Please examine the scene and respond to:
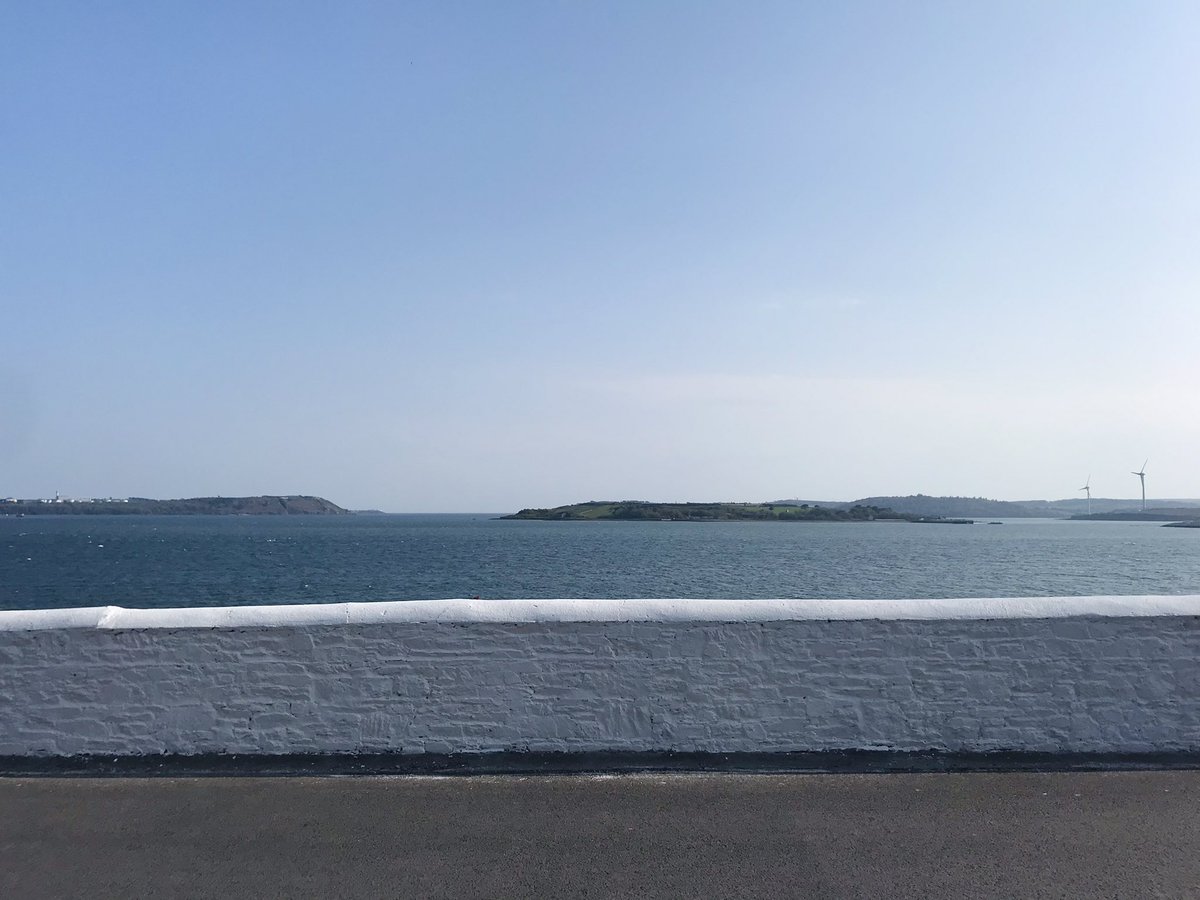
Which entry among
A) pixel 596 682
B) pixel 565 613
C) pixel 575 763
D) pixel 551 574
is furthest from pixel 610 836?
pixel 551 574

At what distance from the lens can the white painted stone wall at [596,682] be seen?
586 centimetres

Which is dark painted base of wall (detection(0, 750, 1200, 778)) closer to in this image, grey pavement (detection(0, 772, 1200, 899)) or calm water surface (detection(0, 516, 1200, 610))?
grey pavement (detection(0, 772, 1200, 899))

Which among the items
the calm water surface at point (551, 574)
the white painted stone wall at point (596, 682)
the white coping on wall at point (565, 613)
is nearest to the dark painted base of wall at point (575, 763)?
the white painted stone wall at point (596, 682)

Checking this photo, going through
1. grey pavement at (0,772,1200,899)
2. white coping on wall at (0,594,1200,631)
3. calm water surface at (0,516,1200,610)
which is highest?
white coping on wall at (0,594,1200,631)

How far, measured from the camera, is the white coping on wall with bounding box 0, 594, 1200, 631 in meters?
5.89

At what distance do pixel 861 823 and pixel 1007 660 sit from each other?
167 cm

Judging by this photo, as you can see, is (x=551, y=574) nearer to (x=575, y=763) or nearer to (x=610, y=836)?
(x=575, y=763)

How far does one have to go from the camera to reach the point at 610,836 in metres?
4.82

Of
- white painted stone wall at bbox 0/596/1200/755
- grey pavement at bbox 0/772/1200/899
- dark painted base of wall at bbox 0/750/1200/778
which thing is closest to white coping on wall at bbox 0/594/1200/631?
white painted stone wall at bbox 0/596/1200/755

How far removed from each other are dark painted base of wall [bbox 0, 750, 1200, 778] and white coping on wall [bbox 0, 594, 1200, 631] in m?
0.82

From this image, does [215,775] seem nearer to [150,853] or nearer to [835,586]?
[150,853]

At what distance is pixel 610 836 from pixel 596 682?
118 centimetres

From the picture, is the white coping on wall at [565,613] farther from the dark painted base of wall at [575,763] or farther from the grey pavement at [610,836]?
the grey pavement at [610,836]

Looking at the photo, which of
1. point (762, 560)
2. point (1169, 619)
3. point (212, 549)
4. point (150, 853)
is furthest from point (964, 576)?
point (212, 549)
